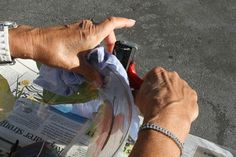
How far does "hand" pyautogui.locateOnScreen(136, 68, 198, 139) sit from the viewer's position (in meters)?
0.63

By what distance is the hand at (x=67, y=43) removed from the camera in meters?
0.73

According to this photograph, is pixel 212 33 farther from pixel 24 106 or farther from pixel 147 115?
pixel 147 115

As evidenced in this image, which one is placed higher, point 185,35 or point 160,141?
point 160,141

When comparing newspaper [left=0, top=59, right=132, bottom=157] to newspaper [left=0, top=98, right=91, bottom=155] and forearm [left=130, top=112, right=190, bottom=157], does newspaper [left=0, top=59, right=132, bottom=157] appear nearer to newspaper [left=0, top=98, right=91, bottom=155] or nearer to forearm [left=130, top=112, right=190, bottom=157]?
newspaper [left=0, top=98, right=91, bottom=155]

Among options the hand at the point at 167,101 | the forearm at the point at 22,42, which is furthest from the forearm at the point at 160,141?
the forearm at the point at 22,42

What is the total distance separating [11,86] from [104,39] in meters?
0.38

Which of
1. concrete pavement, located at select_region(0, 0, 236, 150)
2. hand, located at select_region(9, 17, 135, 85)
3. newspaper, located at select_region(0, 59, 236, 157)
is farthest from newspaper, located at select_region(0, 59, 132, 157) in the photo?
concrete pavement, located at select_region(0, 0, 236, 150)

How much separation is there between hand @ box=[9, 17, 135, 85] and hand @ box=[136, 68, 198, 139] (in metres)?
0.09

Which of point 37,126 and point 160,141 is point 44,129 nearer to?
point 37,126

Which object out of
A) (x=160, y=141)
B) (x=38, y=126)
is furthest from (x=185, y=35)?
(x=160, y=141)

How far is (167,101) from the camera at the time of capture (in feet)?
2.15

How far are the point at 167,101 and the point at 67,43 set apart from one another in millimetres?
195

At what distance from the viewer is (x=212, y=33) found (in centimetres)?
194

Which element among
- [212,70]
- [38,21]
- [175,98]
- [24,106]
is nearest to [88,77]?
[175,98]
